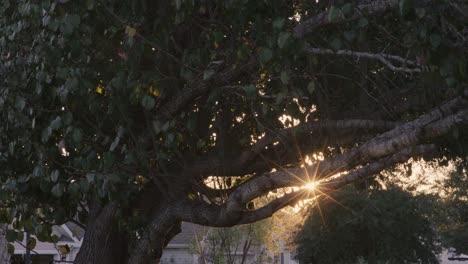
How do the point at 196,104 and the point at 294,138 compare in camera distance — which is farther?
the point at 196,104

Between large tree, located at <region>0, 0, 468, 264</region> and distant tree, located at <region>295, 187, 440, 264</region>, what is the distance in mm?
26344

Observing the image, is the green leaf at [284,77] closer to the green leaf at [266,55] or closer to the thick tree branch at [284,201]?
the green leaf at [266,55]

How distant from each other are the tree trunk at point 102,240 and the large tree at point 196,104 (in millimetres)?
40

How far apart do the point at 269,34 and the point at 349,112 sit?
2.16m

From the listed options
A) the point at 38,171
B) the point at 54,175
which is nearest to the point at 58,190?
the point at 54,175

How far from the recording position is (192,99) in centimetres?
1009

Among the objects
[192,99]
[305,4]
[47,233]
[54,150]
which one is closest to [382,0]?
[305,4]

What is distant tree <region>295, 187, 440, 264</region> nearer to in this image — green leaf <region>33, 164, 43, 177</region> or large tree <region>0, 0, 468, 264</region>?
large tree <region>0, 0, 468, 264</region>

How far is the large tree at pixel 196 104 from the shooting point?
8562 mm

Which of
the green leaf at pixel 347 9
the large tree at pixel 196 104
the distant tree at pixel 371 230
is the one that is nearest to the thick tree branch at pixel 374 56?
the large tree at pixel 196 104

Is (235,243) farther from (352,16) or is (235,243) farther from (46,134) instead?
(352,16)

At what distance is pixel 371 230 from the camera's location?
122 ft

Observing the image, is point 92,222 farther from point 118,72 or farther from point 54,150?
point 118,72

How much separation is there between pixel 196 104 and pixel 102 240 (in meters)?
2.30
